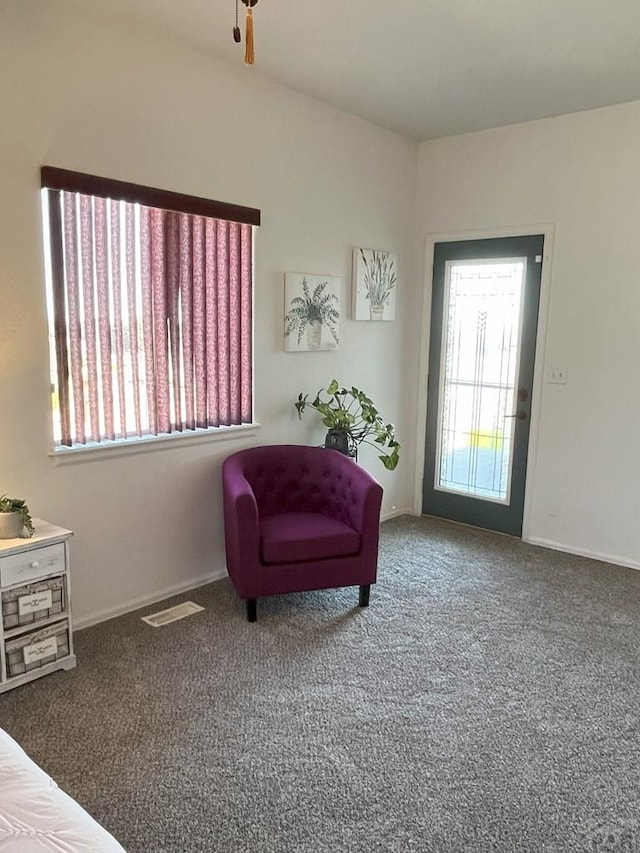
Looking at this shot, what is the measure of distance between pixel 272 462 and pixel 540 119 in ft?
9.42

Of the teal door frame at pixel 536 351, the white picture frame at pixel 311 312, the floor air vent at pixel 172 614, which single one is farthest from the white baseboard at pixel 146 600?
the teal door frame at pixel 536 351

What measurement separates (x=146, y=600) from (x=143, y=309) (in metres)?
1.56

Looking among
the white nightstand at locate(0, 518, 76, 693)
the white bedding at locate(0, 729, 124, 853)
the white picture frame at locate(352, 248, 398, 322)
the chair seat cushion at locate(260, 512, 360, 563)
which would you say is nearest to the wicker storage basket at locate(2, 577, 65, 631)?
the white nightstand at locate(0, 518, 76, 693)

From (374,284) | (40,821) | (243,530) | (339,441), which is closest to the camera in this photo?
(40,821)

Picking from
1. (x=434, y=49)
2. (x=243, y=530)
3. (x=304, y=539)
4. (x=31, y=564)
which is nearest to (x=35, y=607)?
(x=31, y=564)

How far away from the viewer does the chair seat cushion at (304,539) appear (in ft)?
10.5

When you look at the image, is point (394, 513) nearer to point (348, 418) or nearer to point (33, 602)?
point (348, 418)

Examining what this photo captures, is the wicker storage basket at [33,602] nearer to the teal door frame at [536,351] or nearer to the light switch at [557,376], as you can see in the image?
the teal door frame at [536,351]

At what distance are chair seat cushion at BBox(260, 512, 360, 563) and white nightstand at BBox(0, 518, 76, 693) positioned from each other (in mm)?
958

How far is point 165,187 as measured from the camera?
3.24m

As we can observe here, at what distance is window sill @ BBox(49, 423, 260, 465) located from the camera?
302 cm

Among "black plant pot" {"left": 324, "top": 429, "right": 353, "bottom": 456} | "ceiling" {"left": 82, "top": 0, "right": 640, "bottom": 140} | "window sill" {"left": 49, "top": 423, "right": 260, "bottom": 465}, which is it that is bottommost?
"black plant pot" {"left": 324, "top": 429, "right": 353, "bottom": 456}

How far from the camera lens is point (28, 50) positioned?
270 cm

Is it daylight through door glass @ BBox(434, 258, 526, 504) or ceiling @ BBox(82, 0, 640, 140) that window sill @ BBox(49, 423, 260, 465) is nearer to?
daylight through door glass @ BBox(434, 258, 526, 504)
